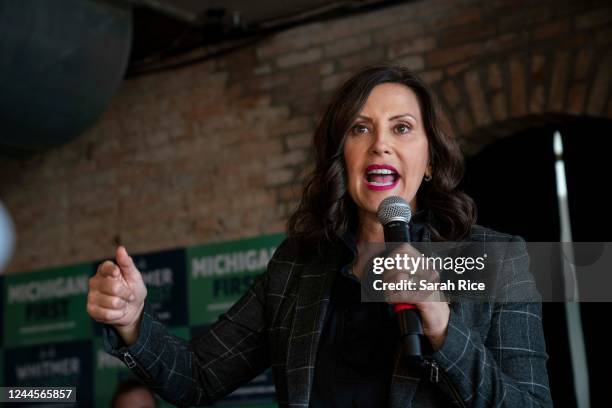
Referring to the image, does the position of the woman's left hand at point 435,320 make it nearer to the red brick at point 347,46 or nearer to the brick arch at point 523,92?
the brick arch at point 523,92

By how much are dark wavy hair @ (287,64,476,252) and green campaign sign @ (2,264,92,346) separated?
345 centimetres

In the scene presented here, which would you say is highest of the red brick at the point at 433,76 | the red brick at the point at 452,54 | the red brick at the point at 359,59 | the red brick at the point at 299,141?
the red brick at the point at 359,59

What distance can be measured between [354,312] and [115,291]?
0.49 m

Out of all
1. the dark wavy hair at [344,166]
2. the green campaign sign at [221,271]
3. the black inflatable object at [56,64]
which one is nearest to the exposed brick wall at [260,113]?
the green campaign sign at [221,271]

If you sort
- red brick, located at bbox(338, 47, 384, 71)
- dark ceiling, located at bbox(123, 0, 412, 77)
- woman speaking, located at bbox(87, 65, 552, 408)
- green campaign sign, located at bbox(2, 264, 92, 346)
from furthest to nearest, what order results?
green campaign sign, located at bbox(2, 264, 92, 346) < dark ceiling, located at bbox(123, 0, 412, 77) < red brick, located at bbox(338, 47, 384, 71) < woman speaking, located at bbox(87, 65, 552, 408)

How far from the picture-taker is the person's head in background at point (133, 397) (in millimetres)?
3986

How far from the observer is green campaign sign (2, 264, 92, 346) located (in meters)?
4.99

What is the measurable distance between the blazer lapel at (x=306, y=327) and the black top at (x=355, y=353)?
2 centimetres

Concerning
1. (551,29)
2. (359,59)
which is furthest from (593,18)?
(359,59)

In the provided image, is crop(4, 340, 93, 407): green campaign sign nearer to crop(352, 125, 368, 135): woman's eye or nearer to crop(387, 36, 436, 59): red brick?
crop(387, 36, 436, 59): red brick

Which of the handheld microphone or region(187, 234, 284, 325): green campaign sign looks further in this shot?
region(187, 234, 284, 325): green campaign sign

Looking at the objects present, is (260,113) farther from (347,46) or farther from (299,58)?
(347,46)

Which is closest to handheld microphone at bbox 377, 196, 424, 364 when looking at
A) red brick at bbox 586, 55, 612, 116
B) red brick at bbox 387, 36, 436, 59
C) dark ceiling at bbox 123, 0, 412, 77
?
red brick at bbox 586, 55, 612, 116

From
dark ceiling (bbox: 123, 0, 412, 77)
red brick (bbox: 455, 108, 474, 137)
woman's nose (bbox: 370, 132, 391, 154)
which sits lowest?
woman's nose (bbox: 370, 132, 391, 154)
